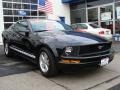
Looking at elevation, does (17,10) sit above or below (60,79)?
above

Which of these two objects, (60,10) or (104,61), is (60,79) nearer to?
(104,61)

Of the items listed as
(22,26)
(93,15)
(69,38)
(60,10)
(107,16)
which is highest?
(60,10)

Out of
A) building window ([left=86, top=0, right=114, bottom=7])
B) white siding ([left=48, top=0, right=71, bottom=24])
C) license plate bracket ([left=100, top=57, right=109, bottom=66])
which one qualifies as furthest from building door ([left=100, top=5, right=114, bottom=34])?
license plate bracket ([left=100, top=57, right=109, bottom=66])

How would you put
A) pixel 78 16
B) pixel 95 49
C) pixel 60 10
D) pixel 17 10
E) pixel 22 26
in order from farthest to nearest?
pixel 78 16 < pixel 60 10 < pixel 17 10 < pixel 22 26 < pixel 95 49

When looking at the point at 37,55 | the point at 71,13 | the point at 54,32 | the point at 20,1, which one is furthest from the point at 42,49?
the point at 71,13

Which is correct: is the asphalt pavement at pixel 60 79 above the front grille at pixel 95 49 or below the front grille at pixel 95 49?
below

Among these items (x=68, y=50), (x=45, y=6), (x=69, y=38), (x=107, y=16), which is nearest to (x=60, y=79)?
(x=68, y=50)

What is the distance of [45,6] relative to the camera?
18.5 m

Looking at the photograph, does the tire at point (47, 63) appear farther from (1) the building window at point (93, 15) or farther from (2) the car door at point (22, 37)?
(1) the building window at point (93, 15)

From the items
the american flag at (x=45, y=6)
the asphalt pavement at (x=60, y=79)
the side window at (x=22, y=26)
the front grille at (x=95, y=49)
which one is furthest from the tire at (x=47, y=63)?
the american flag at (x=45, y=6)

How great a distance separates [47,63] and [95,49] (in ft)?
3.95

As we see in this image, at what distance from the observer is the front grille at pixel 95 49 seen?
5.25 metres

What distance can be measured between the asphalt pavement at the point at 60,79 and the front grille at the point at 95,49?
52 centimetres

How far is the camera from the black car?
5191mm
